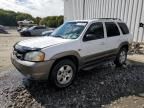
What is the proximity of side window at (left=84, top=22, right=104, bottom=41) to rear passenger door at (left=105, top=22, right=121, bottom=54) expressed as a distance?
29 cm

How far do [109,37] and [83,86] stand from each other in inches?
76.8

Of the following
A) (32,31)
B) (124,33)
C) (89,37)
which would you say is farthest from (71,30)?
(32,31)

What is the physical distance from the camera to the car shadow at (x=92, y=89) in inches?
173

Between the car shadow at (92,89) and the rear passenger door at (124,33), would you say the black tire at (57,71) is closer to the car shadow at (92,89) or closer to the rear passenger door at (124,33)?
the car shadow at (92,89)

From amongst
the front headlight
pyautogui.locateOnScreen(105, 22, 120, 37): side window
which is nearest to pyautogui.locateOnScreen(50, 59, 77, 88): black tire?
→ the front headlight

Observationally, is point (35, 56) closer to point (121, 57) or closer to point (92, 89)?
point (92, 89)

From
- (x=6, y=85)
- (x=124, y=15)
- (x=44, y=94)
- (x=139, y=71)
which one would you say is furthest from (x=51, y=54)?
(x=124, y=15)


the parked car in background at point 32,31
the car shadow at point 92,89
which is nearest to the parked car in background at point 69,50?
the car shadow at point 92,89

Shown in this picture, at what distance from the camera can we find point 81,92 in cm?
481

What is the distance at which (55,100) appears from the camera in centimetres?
441

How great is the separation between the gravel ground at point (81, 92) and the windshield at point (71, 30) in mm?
1313

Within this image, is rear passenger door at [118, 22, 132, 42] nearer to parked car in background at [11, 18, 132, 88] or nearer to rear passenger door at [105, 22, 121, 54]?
parked car in background at [11, 18, 132, 88]

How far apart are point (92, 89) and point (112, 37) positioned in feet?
6.91

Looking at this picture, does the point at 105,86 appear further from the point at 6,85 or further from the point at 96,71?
the point at 6,85
